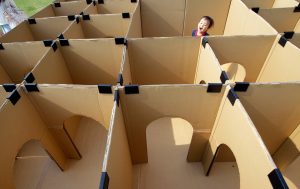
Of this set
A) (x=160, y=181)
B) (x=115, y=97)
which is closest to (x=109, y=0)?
(x=115, y=97)

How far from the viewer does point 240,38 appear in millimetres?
2768

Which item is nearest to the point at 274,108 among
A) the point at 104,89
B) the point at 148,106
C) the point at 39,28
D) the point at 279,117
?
the point at 279,117

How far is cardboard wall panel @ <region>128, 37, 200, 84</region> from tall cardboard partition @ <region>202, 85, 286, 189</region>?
4.02 ft

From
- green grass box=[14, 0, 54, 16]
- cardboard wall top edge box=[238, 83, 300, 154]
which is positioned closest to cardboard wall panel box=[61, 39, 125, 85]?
cardboard wall top edge box=[238, 83, 300, 154]

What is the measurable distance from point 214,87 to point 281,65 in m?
1.44

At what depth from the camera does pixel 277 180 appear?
1259 millimetres

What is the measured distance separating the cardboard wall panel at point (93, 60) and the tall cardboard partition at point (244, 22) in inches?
88.2

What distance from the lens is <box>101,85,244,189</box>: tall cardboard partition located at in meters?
1.92

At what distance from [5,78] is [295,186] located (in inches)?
185

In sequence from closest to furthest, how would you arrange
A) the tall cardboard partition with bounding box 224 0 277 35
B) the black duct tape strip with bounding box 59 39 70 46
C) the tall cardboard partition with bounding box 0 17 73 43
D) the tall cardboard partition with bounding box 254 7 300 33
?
the black duct tape strip with bounding box 59 39 70 46 < the tall cardboard partition with bounding box 224 0 277 35 < the tall cardboard partition with bounding box 254 7 300 33 < the tall cardboard partition with bounding box 0 17 73 43

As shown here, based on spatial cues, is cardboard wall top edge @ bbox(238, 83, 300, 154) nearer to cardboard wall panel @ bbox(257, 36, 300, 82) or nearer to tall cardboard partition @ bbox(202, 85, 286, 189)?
tall cardboard partition @ bbox(202, 85, 286, 189)

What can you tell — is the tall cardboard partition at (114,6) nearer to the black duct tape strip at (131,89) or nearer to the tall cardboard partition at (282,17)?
the tall cardboard partition at (282,17)

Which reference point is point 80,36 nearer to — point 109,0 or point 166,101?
point 109,0

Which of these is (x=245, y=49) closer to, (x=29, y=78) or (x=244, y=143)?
(x=244, y=143)
